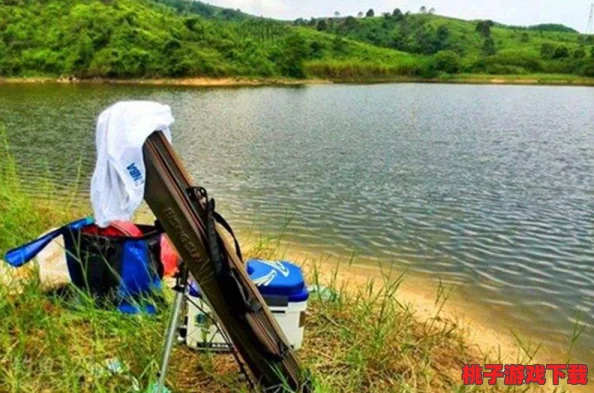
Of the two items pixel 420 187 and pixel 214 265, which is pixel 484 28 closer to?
pixel 420 187

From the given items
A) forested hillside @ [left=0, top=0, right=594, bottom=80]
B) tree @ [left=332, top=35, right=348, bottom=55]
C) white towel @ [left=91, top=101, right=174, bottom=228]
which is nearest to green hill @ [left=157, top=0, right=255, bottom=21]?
forested hillside @ [left=0, top=0, right=594, bottom=80]

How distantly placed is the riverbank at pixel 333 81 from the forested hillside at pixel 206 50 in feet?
3.00

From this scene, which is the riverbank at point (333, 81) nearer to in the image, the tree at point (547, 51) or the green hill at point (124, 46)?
the green hill at point (124, 46)

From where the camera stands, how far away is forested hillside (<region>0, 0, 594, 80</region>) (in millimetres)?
52219

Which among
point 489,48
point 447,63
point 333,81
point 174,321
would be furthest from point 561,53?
point 174,321

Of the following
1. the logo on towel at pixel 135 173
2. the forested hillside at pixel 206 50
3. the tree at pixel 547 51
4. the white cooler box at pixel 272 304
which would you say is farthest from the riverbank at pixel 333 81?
the logo on towel at pixel 135 173

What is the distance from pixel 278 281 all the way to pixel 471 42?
353ft

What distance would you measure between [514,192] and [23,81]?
4910cm

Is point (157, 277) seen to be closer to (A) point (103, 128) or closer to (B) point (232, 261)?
(B) point (232, 261)

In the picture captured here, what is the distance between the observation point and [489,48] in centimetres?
→ 9194

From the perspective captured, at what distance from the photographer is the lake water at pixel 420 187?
655 cm

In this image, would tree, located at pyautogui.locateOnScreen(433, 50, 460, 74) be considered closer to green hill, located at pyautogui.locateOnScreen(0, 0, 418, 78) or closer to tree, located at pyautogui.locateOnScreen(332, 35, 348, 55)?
tree, located at pyautogui.locateOnScreen(332, 35, 348, 55)

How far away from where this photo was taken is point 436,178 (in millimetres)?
12109

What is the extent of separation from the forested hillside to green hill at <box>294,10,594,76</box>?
201 millimetres
